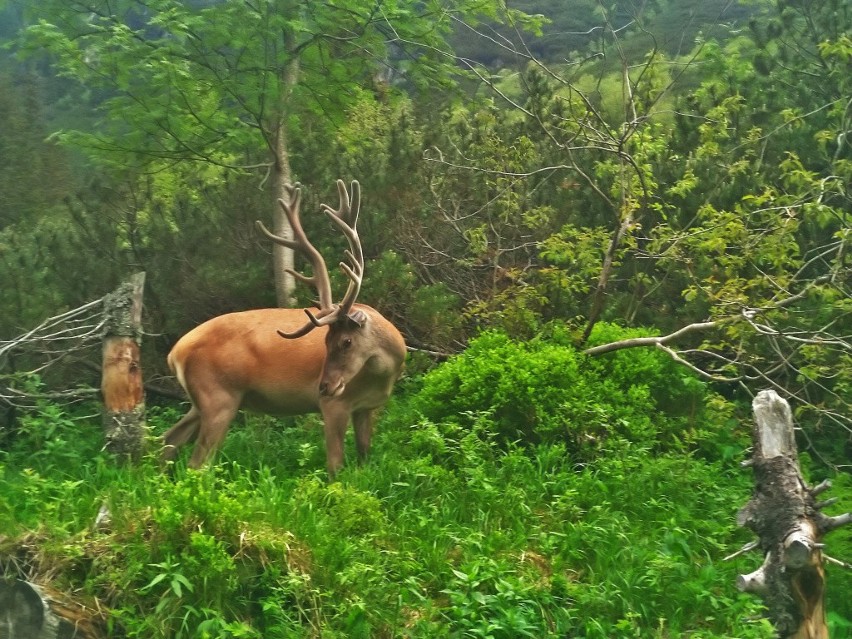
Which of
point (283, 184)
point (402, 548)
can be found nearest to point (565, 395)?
point (402, 548)

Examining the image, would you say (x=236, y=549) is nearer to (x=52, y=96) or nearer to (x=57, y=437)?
(x=57, y=437)

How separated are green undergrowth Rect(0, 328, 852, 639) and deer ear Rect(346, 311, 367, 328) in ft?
3.08

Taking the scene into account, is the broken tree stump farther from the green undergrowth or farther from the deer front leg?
the deer front leg

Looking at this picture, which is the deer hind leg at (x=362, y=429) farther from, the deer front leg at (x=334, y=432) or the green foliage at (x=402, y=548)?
the green foliage at (x=402, y=548)

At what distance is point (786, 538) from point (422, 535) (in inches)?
91.6

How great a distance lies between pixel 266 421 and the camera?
8.83 meters

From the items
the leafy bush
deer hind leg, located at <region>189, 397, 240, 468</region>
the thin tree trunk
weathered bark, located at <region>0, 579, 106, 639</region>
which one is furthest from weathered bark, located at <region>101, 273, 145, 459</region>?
the thin tree trunk

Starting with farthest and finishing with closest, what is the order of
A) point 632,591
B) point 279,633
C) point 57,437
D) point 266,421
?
1. point 266,421
2. point 57,437
3. point 632,591
4. point 279,633

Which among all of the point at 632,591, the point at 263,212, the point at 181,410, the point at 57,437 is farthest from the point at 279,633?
the point at 263,212

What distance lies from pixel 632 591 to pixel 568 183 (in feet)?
19.3

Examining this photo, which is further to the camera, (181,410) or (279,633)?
(181,410)

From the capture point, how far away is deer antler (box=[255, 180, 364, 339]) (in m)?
6.82

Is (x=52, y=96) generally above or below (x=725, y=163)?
below

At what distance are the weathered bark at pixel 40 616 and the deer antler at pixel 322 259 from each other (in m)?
2.49
